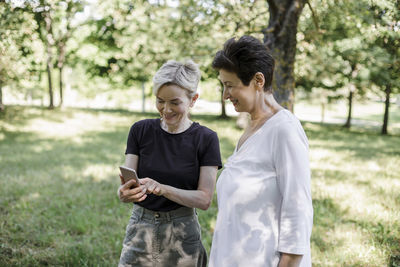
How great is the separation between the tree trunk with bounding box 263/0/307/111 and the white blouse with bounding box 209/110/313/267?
4222mm

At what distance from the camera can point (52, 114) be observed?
2194 centimetres

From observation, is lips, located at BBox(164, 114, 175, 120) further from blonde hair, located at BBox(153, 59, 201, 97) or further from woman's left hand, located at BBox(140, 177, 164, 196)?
woman's left hand, located at BBox(140, 177, 164, 196)

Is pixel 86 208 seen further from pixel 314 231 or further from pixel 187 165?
pixel 187 165

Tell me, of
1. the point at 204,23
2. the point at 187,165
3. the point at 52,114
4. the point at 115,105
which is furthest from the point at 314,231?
the point at 115,105

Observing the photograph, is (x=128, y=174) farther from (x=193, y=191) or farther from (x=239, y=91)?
A: (x=239, y=91)

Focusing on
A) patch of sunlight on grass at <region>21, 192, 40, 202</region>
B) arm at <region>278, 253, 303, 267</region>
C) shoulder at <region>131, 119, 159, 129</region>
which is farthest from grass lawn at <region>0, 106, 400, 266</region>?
arm at <region>278, 253, 303, 267</region>

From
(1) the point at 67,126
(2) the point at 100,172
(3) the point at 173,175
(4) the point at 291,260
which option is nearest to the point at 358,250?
(3) the point at 173,175

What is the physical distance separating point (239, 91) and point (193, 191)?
807mm

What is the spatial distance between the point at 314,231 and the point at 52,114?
19966 mm

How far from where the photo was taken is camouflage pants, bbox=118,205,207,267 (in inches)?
93.3

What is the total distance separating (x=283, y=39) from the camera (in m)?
5.74

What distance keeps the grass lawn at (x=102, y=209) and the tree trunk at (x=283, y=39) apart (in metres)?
2.11

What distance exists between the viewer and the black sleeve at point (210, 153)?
238 centimetres

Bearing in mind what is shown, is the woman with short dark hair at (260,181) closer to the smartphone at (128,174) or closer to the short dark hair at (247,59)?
the short dark hair at (247,59)
